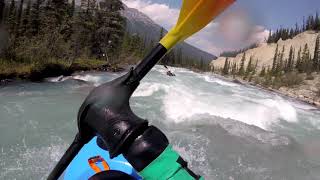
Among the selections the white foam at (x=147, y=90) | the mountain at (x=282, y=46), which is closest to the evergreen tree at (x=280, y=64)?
the mountain at (x=282, y=46)

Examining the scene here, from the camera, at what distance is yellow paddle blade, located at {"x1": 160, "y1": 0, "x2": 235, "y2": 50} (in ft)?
2.50

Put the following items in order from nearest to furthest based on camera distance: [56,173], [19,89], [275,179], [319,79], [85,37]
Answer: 1. [56,173]
2. [275,179]
3. [19,89]
4. [85,37]
5. [319,79]

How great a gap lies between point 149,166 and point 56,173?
363 mm

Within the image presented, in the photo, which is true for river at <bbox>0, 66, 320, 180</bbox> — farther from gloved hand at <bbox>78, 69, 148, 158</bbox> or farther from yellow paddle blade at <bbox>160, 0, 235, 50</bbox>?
yellow paddle blade at <bbox>160, 0, 235, 50</bbox>

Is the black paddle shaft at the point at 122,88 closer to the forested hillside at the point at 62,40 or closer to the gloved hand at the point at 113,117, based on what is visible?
the gloved hand at the point at 113,117

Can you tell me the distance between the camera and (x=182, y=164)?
756mm

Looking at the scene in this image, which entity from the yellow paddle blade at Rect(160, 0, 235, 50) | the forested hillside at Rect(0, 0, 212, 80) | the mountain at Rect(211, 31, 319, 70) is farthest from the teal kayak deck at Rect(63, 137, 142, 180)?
the mountain at Rect(211, 31, 319, 70)

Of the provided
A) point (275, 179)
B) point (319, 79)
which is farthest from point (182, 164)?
point (319, 79)

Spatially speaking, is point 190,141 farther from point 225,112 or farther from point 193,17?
point 193,17

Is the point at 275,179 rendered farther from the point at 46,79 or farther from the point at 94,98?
the point at 46,79

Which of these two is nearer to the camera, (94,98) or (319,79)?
(94,98)

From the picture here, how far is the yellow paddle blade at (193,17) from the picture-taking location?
0.76 metres

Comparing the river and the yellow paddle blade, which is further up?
the yellow paddle blade

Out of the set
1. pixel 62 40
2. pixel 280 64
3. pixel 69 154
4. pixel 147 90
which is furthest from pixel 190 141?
pixel 280 64
